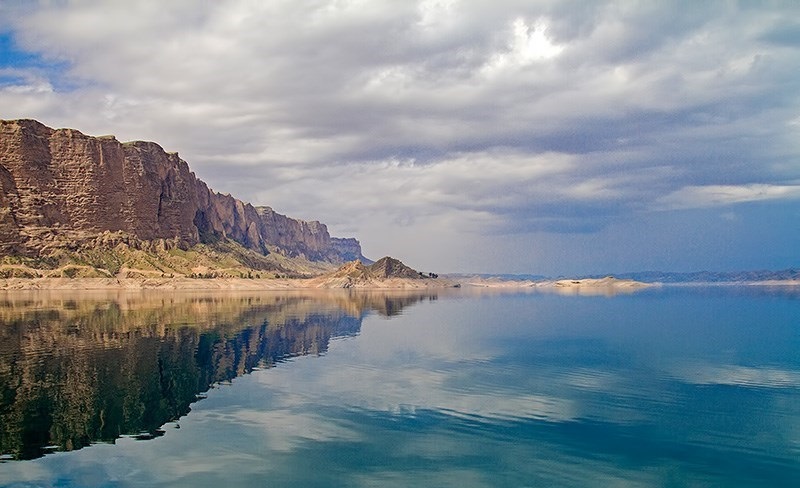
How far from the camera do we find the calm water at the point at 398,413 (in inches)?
1312

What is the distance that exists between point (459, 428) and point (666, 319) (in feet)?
390

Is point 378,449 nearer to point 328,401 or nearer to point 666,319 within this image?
point 328,401

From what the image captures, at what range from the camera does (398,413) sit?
46.3m

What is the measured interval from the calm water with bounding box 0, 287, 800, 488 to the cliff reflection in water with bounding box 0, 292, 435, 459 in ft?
1.00

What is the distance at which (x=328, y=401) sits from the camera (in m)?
51.2

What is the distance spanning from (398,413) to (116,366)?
128ft

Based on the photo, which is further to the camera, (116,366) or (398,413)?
(116,366)

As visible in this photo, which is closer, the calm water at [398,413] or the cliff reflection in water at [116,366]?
the calm water at [398,413]

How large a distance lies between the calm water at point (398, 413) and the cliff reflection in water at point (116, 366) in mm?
306

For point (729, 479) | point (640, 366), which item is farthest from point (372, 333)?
point (729, 479)

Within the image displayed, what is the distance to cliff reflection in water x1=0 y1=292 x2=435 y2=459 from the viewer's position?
4238 cm

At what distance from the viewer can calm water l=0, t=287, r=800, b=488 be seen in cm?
3331

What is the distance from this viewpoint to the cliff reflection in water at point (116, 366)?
42.4m

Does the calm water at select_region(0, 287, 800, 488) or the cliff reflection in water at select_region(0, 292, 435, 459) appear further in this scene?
the cliff reflection in water at select_region(0, 292, 435, 459)
